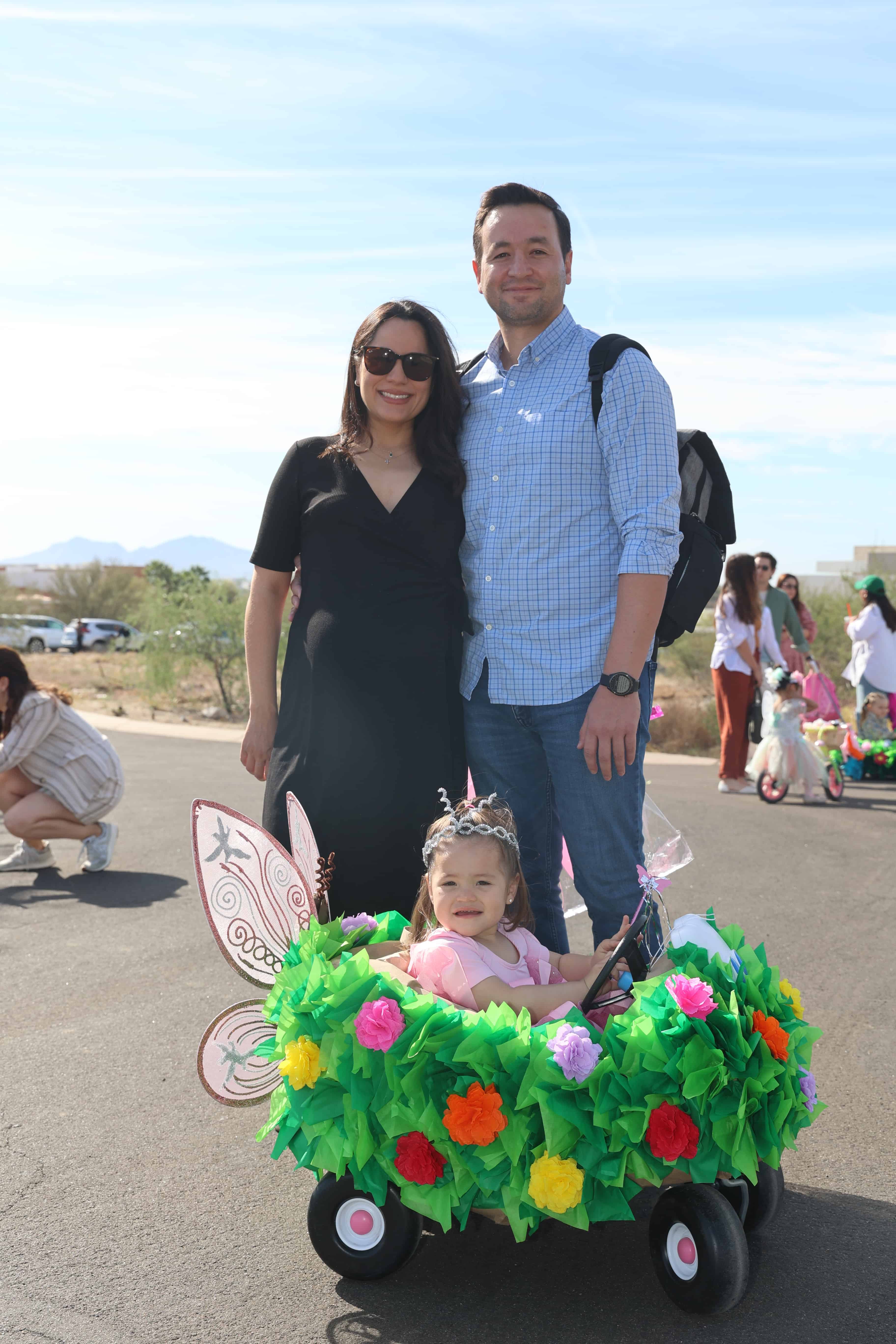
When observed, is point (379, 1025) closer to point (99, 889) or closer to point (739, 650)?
point (99, 889)

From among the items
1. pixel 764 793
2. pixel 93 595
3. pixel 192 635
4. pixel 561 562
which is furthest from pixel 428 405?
pixel 93 595

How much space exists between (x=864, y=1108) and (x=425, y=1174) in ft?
5.90

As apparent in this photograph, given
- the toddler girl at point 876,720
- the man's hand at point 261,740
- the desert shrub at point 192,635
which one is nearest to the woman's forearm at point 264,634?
the man's hand at point 261,740

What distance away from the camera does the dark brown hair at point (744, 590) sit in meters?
9.77

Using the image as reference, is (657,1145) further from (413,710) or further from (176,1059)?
(176,1059)

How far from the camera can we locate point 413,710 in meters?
3.31

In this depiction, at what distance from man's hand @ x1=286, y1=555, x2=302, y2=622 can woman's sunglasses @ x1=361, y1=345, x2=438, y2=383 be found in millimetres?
566

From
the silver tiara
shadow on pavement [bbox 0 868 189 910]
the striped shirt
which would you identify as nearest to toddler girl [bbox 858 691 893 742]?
shadow on pavement [bbox 0 868 189 910]

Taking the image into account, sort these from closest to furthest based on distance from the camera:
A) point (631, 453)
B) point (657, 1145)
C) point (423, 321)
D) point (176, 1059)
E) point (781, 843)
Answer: point (657, 1145) < point (631, 453) < point (423, 321) < point (176, 1059) < point (781, 843)

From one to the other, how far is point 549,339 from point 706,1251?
2.33m

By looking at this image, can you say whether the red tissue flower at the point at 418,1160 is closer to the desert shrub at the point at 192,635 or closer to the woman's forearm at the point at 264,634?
the woman's forearm at the point at 264,634

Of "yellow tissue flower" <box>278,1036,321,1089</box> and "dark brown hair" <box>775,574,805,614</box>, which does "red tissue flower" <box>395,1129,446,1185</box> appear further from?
"dark brown hair" <box>775,574,805,614</box>

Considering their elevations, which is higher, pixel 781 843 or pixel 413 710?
pixel 413 710

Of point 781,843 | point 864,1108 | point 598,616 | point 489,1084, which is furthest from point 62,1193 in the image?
point 781,843
